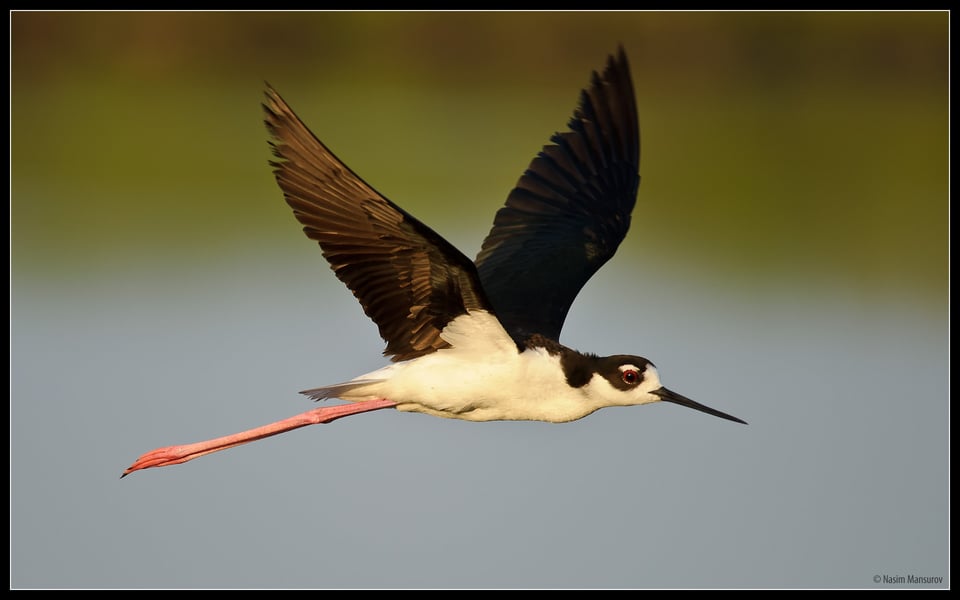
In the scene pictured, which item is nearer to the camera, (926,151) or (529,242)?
(529,242)

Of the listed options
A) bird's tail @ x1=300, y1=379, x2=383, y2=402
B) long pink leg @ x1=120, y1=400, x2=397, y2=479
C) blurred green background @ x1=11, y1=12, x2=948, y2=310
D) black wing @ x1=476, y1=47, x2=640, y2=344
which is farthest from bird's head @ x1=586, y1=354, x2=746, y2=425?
blurred green background @ x1=11, y1=12, x2=948, y2=310

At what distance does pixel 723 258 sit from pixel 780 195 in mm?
2034

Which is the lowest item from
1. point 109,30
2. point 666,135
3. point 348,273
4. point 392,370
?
point 392,370

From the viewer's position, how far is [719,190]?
1364 cm

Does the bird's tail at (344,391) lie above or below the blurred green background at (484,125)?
below

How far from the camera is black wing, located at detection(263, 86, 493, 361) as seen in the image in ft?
17.0

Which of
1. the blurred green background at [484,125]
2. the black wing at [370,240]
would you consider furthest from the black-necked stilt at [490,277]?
the blurred green background at [484,125]

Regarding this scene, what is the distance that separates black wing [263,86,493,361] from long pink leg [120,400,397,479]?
29.9 inches

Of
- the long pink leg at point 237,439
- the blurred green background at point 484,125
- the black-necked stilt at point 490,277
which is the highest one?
the blurred green background at point 484,125

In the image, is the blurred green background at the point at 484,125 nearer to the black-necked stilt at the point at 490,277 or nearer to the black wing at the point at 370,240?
the black-necked stilt at the point at 490,277

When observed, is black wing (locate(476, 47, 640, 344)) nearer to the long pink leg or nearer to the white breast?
the white breast

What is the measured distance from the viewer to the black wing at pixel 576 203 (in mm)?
6844

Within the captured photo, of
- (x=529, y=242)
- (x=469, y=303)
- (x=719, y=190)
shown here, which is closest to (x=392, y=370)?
(x=469, y=303)

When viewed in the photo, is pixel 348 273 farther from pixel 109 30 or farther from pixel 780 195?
pixel 109 30
